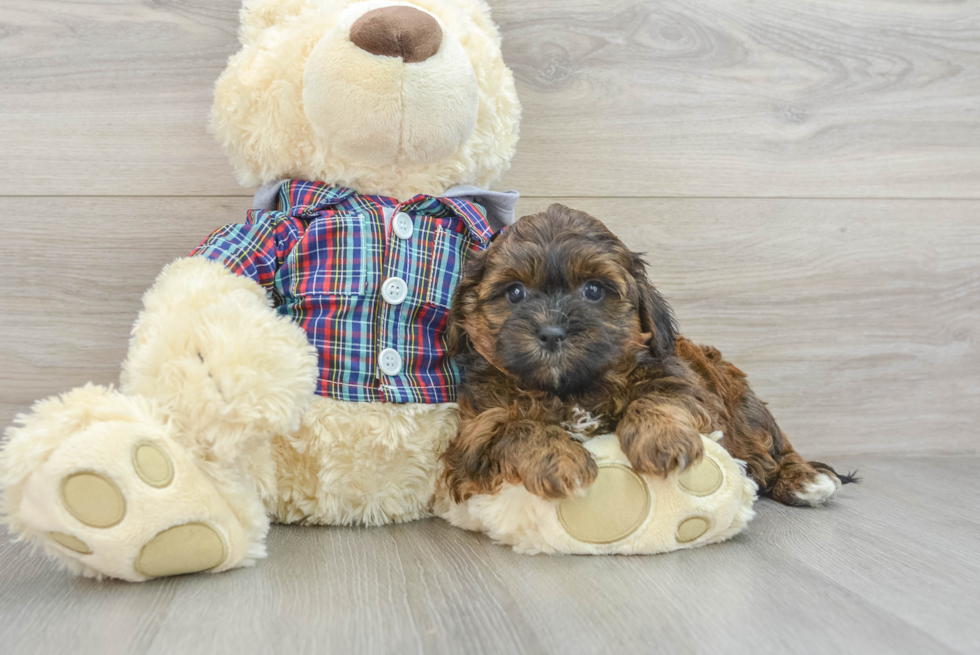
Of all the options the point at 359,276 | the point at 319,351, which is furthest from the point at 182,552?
the point at 359,276

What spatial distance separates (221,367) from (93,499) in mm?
264

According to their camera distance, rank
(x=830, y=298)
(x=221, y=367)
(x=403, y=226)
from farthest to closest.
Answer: (x=830, y=298)
(x=403, y=226)
(x=221, y=367)

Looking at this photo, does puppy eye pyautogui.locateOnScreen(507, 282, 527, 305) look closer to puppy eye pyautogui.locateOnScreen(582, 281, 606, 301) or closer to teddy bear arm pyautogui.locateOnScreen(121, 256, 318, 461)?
puppy eye pyautogui.locateOnScreen(582, 281, 606, 301)

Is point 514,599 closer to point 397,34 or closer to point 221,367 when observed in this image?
point 221,367

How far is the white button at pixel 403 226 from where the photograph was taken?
152cm

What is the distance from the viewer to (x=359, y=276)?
1486 millimetres

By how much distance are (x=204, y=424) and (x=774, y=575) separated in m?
0.97

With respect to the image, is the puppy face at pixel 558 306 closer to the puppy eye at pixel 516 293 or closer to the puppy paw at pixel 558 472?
the puppy eye at pixel 516 293

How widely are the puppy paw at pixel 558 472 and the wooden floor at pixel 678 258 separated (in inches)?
5.5

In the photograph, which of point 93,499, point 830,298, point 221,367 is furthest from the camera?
point 830,298

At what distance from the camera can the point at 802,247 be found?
219 centimetres

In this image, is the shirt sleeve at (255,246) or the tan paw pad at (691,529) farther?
the shirt sleeve at (255,246)

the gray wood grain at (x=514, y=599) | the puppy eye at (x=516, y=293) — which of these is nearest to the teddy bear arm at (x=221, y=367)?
the gray wood grain at (x=514, y=599)

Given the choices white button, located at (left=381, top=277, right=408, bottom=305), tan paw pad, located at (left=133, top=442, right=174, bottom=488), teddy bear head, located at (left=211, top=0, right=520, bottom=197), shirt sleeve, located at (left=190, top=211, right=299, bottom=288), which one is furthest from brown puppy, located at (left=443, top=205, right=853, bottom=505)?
tan paw pad, located at (left=133, top=442, right=174, bottom=488)
